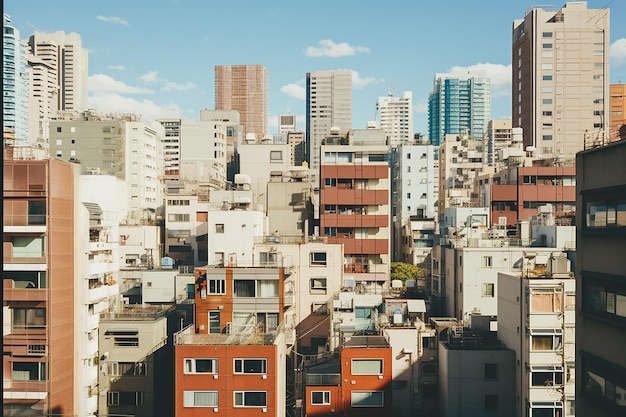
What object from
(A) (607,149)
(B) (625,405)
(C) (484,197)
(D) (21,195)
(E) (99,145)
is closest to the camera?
(B) (625,405)

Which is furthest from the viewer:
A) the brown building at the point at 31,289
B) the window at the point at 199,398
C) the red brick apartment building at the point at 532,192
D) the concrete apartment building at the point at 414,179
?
the concrete apartment building at the point at 414,179

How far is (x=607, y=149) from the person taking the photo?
600 inches

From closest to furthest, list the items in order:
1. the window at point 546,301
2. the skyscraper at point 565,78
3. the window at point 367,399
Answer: the window at point 546,301 → the window at point 367,399 → the skyscraper at point 565,78

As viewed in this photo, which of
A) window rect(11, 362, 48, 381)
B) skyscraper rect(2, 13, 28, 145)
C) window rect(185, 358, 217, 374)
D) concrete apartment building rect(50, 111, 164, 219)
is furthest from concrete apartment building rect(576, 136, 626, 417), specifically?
skyscraper rect(2, 13, 28, 145)

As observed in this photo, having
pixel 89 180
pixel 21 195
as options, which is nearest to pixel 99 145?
pixel 89 180

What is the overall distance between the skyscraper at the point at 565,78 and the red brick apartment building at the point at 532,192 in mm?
34540

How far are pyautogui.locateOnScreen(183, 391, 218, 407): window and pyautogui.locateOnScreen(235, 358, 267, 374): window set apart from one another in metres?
1.57

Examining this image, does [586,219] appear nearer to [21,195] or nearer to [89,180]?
[21,195]

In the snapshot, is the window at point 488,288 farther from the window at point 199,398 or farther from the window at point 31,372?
the window at point 31,372

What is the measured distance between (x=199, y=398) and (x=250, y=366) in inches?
108

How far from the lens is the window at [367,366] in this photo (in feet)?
104

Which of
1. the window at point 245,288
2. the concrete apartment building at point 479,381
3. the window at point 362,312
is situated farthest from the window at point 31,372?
the concrete apartment building at point 479,381

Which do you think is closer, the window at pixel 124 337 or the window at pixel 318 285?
the window at pixel 124 337

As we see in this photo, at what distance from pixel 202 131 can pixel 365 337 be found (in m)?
82.0
